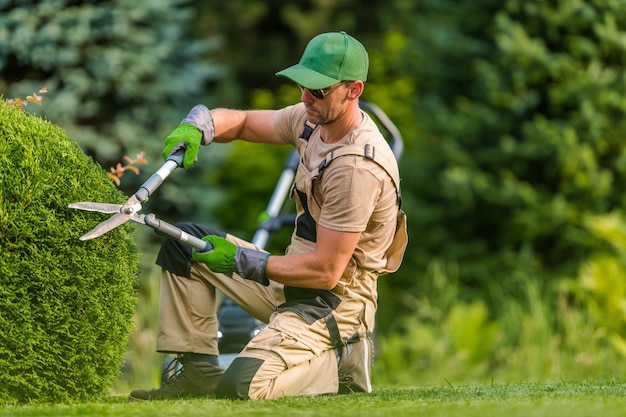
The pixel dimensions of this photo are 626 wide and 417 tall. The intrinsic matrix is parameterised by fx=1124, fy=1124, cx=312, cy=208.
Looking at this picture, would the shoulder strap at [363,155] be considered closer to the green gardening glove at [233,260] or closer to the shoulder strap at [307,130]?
the shoulder strap at [307,130]

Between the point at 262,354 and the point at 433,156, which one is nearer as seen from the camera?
the point at 262,354

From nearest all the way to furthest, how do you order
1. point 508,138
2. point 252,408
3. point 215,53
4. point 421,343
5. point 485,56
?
point 252,408 → point 421,343 → point 508,138 → point 485,56 → point 215,53

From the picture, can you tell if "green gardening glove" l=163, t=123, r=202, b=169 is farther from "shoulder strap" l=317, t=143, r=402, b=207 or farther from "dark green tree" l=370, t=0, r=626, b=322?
"dark green tree" l=370, t=0, r=626, b=322

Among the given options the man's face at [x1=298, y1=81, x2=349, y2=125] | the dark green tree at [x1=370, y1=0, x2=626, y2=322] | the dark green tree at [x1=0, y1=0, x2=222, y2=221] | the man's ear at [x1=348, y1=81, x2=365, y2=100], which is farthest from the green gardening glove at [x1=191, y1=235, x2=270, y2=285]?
the dark green tree at [x1=0, y1=0, x2=222, y2=221]

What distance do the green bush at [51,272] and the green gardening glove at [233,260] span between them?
37 centimetres

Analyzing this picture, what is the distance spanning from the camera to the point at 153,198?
Answer: 437 inches

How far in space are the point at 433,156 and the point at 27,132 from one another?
264 inches

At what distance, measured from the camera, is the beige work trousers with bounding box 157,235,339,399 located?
16.1 feet

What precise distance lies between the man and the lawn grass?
18cm

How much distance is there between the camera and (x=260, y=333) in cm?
500

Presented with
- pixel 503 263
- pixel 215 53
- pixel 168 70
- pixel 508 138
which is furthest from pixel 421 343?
pixel 215 53

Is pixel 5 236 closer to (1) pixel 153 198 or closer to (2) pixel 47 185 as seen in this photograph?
(2) pixel 47 185

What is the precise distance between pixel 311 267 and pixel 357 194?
0.37m

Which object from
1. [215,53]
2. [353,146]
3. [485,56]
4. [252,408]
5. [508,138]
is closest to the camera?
[252,408]
